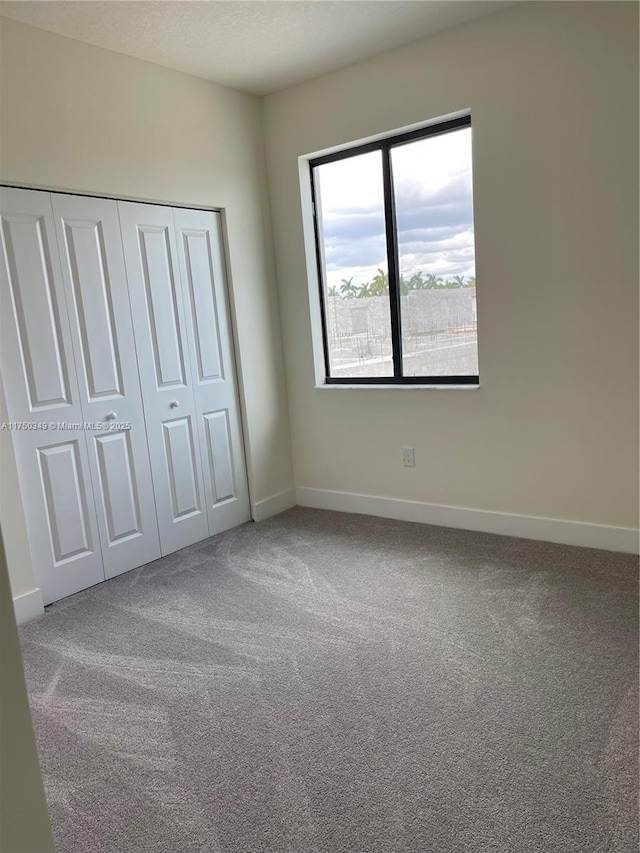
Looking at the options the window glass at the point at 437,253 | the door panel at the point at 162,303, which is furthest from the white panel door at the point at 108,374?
the window glass at the point at 437,253

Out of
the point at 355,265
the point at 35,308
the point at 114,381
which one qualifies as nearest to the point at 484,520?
the point at 355,265

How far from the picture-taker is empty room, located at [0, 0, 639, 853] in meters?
1.87

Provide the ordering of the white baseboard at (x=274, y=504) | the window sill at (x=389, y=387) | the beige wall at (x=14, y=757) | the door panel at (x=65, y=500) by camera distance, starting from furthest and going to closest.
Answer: the white baseboard at (x=274, y=504)
the window sill at (x=389, y=387)
the door panel at (x=65, y=500)
the beige wall at (x=14, y=757)

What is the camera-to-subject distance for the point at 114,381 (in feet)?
10.9

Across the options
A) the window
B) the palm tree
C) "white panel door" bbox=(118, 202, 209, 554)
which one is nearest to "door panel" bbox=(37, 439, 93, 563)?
"white panel door" bbox=(118, 202, 209, 554)

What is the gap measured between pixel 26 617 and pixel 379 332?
2494 mm

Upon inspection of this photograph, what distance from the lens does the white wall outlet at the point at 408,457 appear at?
385cm

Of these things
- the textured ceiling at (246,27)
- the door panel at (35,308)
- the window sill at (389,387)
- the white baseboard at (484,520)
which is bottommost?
the white baseboard at (484,520)

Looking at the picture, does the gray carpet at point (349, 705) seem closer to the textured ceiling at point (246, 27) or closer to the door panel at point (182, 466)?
the door panel at point (182, 466)

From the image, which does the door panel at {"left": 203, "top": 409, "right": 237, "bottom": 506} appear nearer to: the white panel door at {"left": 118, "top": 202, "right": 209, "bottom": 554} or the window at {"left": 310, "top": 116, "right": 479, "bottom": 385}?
the white panel door at {"left": 118, "top": 202, "right": 209, "bottom": 554}

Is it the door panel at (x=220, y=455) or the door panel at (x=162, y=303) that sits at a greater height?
the door panel at (x=162, y=303)

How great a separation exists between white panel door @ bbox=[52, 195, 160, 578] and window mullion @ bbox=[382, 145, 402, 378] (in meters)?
1.54

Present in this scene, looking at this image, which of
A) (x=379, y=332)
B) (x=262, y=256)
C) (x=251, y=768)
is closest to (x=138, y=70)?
(x=262, y=256)

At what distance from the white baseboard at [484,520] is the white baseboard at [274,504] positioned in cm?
7
